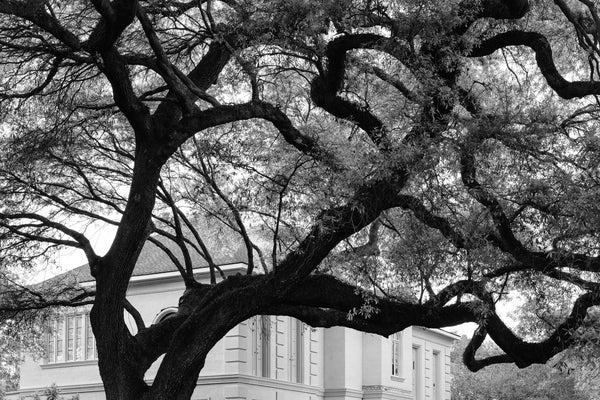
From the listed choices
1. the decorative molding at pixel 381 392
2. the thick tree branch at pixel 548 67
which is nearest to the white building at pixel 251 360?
Result: the decorative molding at pixel 381 392

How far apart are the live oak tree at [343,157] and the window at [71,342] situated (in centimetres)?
1598

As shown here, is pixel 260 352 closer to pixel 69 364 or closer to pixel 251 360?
pixel 251 360

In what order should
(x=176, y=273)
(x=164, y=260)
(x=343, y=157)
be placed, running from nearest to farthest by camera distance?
(x=343, y=157) → (x=176, y=273) → (x=164, y=260)

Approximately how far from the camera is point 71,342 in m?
33.5

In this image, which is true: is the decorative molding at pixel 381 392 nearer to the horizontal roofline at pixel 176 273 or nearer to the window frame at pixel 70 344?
the horizontal roofline at pixel 176 273

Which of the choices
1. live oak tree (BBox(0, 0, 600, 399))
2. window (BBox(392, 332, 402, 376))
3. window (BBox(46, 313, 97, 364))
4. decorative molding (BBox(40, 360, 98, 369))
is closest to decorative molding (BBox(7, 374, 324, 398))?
decorative molding (BBox(40, 360, 98, 369))

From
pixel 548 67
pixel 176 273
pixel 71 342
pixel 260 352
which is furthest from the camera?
pixel 71 342

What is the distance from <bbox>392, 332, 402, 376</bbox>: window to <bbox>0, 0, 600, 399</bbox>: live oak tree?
23.6 meters

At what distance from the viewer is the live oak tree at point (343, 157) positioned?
1261 centimetres

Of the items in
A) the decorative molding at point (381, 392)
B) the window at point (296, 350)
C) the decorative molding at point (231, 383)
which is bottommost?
the decorative molding at point (231, 383)

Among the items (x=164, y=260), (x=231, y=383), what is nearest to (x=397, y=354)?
(x=231, y=383)

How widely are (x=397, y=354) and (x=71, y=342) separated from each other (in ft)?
45.3

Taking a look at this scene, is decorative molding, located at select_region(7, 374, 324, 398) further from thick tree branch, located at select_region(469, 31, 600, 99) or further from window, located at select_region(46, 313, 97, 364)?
thick tree branch, located at select_region(469, 31, 600, 99)

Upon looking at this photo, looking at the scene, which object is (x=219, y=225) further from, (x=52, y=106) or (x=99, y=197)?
(x=52, y=106)
